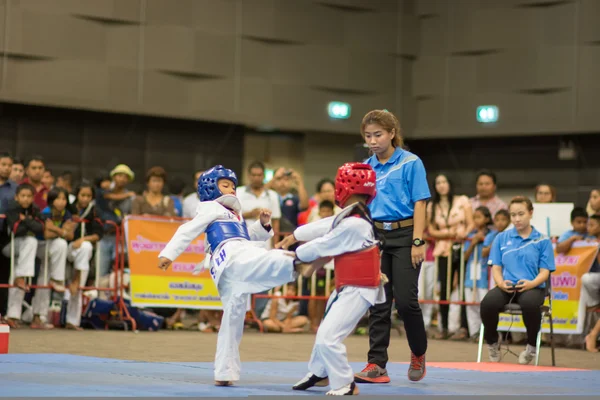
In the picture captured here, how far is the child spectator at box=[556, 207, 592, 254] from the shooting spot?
10.5 meters

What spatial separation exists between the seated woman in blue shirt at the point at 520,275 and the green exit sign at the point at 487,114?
875 cm

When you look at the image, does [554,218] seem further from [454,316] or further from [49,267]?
[49,267]

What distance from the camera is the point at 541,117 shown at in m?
16.8

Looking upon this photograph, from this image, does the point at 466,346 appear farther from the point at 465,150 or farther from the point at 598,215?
the point at 465,150

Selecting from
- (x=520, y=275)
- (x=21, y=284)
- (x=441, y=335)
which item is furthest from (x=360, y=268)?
(x=441, y=335)

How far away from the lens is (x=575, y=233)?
1070cm

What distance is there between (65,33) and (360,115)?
18.5ft

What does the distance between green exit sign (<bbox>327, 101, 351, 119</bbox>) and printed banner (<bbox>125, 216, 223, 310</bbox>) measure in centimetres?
667

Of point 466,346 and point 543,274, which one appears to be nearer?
point 543,274

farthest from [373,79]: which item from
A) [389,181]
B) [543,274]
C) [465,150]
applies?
[389,181]

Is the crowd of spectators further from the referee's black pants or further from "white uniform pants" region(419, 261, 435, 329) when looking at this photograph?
the referee's black pants

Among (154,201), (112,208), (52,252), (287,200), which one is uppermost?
(287,200)

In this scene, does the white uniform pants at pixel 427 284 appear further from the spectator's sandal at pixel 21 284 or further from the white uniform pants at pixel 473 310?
the spectator's sandal at pixel 21 284

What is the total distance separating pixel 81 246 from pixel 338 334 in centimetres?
635
